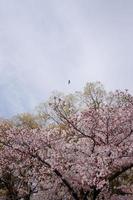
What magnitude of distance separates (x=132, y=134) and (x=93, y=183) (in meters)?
2.52

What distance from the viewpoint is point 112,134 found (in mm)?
14570

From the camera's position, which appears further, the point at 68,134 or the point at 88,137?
the point at 68,134

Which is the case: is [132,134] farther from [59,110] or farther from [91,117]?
[59,110]

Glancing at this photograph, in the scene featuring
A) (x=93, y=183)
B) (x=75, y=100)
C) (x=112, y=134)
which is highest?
(x=75, y=100)

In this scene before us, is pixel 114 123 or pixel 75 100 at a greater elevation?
pixel 75 100

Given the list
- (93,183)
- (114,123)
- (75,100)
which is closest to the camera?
(93,183)

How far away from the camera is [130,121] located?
1461 centimetres

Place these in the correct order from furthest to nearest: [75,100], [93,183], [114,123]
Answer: [75,100] → [114,123] → [93,183]

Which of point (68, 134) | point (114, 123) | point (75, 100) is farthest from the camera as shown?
point (75, 100)

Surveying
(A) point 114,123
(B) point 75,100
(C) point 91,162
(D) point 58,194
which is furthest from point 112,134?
(B) point 75,100

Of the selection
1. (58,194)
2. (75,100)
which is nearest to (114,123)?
(58,194)

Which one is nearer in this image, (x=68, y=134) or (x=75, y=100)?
(x=68, y=134)

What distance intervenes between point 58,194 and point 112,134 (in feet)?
14.2

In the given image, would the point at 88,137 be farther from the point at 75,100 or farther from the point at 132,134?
the point at 75,100
